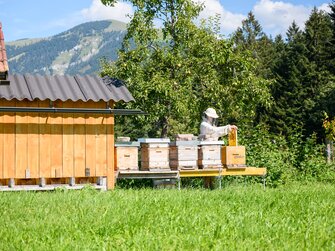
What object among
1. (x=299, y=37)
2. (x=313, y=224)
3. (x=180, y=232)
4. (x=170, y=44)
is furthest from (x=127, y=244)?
(x=299, y=37)

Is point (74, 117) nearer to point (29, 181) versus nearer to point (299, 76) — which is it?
point (29, 181)

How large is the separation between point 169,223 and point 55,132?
6561 mm

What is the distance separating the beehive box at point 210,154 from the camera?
46.3 ft

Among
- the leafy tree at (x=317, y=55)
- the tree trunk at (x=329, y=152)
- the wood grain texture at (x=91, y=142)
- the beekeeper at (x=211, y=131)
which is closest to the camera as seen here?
the wood grain texture at (x=91, y=142)

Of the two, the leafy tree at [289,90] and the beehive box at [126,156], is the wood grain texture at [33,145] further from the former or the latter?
the leafy tree at [289,90]

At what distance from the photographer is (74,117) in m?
13.4

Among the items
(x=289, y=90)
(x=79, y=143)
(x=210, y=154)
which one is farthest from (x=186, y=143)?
(x=289, y=90)

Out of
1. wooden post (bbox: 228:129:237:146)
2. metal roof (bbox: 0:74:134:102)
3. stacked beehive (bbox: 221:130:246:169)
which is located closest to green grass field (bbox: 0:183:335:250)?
metal roof (bbox: 0:74:134:102)

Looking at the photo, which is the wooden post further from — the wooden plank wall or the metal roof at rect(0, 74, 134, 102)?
the wooden plank wall

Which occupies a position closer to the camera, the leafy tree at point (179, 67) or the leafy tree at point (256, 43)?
the leafy tree at point (179, 67)

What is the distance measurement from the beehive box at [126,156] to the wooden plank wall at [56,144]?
176 mm

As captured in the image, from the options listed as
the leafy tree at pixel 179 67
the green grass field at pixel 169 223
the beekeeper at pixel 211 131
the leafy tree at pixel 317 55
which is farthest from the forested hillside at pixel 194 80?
the leafy tree at pixel 317 55

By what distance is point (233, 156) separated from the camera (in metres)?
14.5

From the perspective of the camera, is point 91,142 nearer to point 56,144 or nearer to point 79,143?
point 79,143
